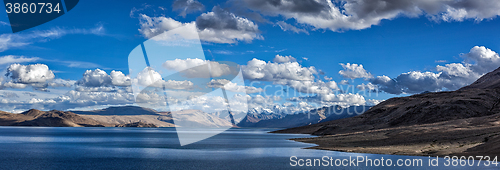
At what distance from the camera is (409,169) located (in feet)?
225

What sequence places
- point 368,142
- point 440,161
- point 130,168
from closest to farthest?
point 130,168 < point 440,161 < point 368,142

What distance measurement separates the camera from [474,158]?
266 ft

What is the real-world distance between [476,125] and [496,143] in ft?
222

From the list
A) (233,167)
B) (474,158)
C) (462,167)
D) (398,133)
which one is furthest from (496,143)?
(233,167)

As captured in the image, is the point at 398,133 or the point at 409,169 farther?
the point at 398,133

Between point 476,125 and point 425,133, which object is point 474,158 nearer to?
point 425,133

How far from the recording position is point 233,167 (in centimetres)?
6894

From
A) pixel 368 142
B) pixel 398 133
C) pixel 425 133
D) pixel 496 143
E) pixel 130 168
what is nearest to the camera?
pixel 130 168

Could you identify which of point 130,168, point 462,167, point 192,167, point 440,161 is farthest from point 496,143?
point 130,168

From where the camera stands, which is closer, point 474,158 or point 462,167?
point 462,167

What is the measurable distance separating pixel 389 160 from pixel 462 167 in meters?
16.0

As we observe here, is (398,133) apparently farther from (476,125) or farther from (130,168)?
(130,168)

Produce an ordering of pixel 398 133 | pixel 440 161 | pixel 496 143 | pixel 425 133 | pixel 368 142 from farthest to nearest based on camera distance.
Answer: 1. pixel 398 133
2. pixel 425 133
3. pixel 368 142
4. pixel 496 143
5. pixel 440 161

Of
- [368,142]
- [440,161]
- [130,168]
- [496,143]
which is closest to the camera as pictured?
[130,168]
